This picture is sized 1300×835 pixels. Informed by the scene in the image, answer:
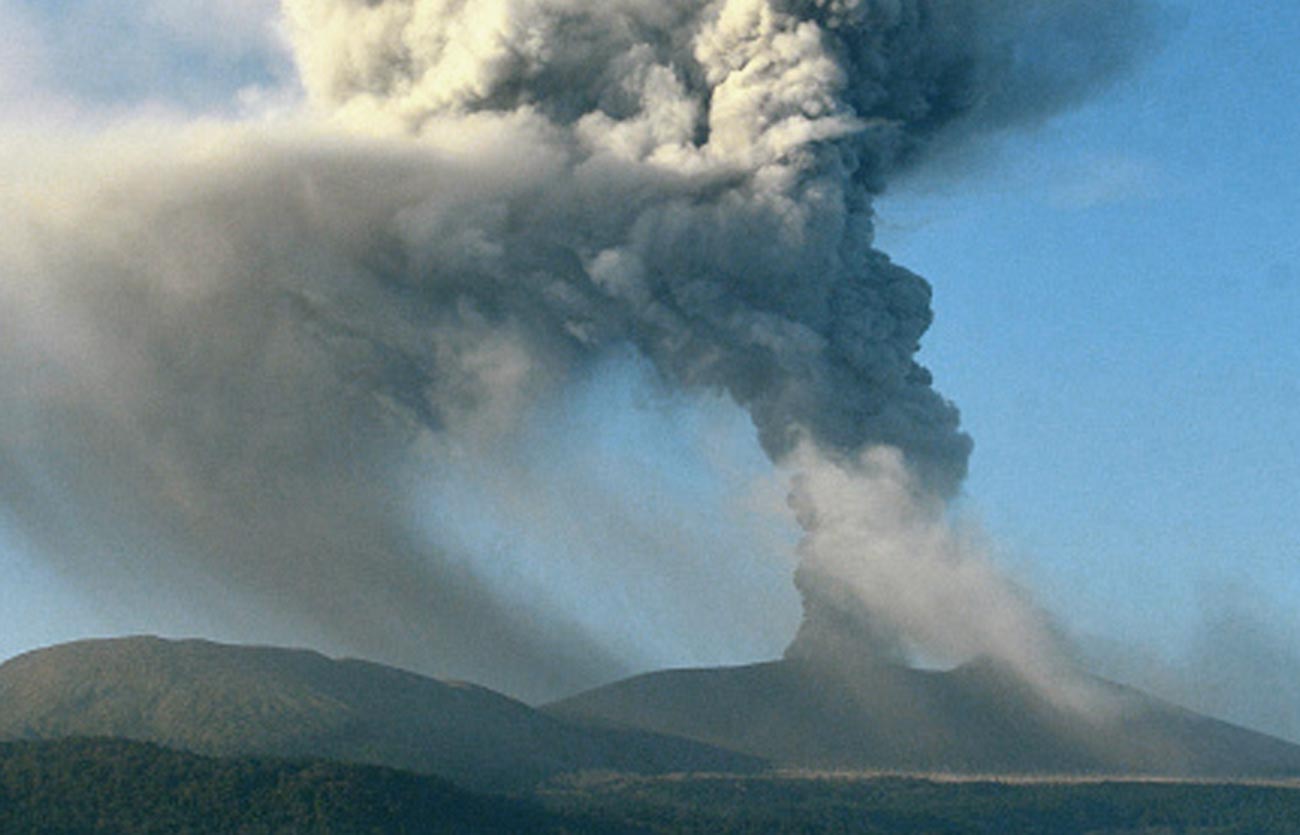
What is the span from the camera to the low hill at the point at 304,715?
99188 mm

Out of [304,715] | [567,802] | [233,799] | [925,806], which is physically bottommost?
[233,799]

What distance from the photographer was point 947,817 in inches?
3482

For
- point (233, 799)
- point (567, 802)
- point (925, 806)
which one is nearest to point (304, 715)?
point (567, 802)

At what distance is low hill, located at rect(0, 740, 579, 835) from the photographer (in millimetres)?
76312

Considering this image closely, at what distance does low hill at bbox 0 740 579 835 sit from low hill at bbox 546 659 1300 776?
1219 inches

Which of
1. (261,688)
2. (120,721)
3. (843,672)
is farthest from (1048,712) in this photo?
(120,721)

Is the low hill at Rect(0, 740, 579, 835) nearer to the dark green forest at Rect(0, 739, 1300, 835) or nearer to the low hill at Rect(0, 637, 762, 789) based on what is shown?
the dark green forest at Rect(0, 739, 1300, 835)

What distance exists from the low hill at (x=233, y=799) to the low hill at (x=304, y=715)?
1229 centimetres

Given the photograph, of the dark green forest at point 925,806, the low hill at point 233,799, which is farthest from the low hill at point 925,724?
the low hill at point 233,799

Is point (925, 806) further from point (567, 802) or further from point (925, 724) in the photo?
point (925, 724)

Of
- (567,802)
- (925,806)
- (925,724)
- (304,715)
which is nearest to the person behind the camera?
(567,802)

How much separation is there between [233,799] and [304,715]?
24931mm

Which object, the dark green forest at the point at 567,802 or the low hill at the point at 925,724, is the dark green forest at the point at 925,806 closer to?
the dark green forest at the point at 567,802

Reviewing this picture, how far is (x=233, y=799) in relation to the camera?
259ft
